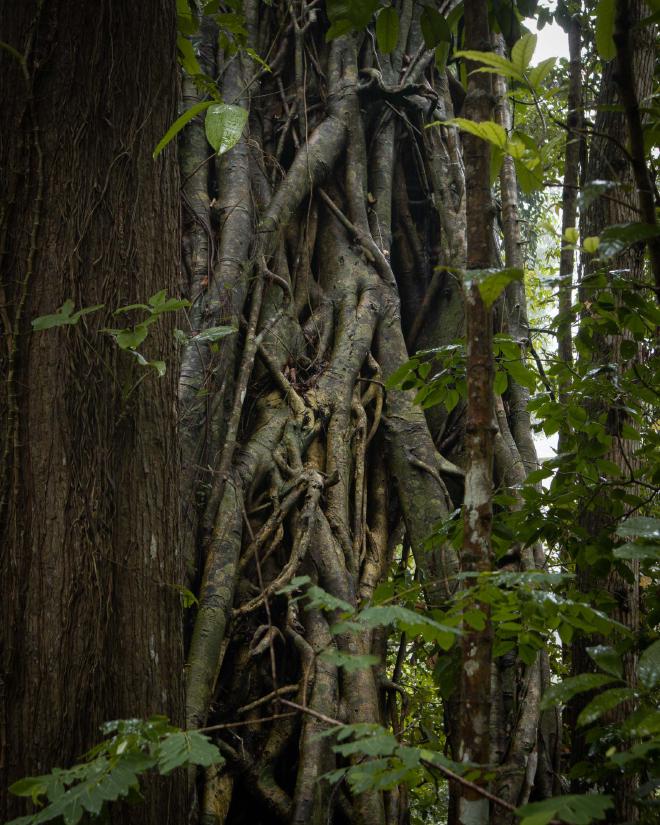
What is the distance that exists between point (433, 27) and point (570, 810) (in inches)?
69.8

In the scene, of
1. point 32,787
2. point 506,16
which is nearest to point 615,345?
point 506,16

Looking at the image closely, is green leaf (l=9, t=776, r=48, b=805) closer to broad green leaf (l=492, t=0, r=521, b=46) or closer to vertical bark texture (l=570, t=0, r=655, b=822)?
vertical bark texture (l=570, t=0, r=655, b=822)

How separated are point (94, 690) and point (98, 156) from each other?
147 centimetres

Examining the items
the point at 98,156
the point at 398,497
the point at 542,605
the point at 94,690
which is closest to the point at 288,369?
the point at 398,497

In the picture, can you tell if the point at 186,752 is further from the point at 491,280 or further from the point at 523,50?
the point at 523,50

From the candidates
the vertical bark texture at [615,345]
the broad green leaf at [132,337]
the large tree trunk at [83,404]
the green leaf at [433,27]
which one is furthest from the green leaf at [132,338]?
the vertical bark texture at [615,345]

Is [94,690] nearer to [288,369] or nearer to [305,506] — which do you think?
[305,506]

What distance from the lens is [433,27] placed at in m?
1.97

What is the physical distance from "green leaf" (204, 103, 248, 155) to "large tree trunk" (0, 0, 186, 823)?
0.41 metres

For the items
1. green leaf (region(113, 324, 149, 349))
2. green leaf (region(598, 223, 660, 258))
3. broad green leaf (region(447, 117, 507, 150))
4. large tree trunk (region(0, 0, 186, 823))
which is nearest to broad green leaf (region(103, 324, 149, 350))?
green leaf (region(113, 324, 149, 349))

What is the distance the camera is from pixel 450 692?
1.80 metres

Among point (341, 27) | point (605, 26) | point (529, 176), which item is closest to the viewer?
point (605, 26)

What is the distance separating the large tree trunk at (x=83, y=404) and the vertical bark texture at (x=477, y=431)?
940 mm

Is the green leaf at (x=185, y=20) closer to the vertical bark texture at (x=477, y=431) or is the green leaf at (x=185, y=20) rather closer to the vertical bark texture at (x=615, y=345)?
the vertical bark texture at (x=477, y=431)
